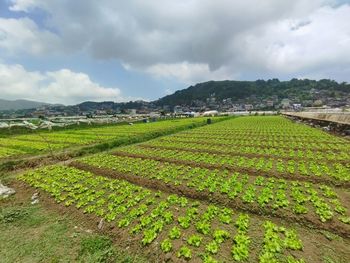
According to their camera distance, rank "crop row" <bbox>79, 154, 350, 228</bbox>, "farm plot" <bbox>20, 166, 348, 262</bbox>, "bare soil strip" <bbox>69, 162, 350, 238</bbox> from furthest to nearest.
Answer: "crop row" <bbox>79, 154, 350, 228</bbox>, "bare soil strip" <bbox>69, 162, 350, 238</bbox>, "farm plot" <bbox>20, 166, 348, 262</bbox>

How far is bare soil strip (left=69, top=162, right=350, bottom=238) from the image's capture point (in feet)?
24.6

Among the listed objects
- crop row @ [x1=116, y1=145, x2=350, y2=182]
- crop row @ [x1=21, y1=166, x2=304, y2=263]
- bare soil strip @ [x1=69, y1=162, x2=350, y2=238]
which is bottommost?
crop row @ [x1=116, y1=145, x2=350, y2=182]

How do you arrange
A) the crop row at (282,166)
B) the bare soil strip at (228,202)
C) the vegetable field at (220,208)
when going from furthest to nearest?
the crop row at (282,166) → the bare soil strip at (228,202) → the vegetable field at (220,208)

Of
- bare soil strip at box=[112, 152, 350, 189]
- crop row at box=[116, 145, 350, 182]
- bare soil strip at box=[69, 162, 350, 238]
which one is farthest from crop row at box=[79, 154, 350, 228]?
crop row at box=[116, 145, 350, 182]

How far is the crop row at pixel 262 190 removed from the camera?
27.7 ft

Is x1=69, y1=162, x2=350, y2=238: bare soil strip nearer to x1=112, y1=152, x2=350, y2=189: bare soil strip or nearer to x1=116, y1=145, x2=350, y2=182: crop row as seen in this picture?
x1=112, y1=152, x2=350, y2=189: bare soil strip

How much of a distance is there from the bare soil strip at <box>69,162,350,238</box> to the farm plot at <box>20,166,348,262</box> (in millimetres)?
453

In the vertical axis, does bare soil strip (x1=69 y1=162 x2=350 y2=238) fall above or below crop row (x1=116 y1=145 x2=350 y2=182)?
above

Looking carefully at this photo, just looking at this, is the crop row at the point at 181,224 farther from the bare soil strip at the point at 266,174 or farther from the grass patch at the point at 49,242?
the bare soil strip at the point at 266,174

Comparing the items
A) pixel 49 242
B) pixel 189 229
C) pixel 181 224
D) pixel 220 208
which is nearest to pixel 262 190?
pixel 220 208

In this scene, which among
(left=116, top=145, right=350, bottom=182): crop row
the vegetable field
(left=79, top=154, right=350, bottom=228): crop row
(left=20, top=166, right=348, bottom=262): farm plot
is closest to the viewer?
(left=20, top=166, right=348, bottom=262): farm plot

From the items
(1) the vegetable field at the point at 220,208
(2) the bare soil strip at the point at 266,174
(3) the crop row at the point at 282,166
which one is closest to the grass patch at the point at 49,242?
(1) the vegetable field at the point at 220,208

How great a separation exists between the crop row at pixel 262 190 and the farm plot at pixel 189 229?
102cm

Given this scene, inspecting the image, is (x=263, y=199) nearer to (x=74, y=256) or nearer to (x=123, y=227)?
(x=123, y=227)
